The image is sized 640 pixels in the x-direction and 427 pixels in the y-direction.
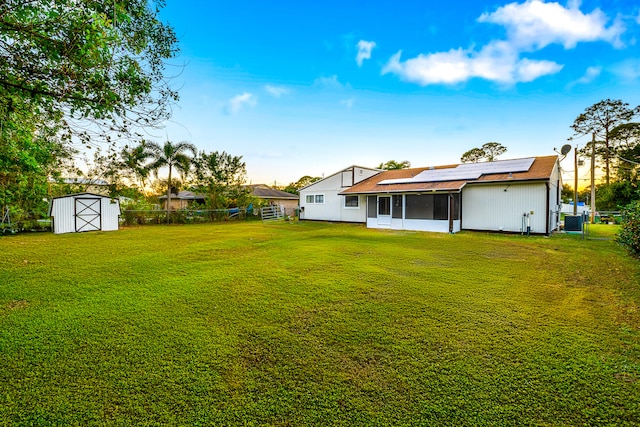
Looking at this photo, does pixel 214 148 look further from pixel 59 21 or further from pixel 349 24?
pixel 59 21

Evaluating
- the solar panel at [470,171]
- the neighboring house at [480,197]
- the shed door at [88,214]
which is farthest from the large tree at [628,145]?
the shed door at [88,214]

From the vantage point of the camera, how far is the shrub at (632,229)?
6.51m

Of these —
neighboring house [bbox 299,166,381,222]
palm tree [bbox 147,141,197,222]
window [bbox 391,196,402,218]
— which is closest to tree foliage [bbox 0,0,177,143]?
window [bbox 391,196,402,218]

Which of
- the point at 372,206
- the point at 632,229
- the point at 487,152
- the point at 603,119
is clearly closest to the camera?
the point at 632,229

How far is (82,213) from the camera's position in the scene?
14914 millimetres

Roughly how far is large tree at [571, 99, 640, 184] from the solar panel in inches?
699

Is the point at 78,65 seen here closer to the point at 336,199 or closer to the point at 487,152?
the point at 336,199

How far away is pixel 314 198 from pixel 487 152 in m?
34.9

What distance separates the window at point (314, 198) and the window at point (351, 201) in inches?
96.7

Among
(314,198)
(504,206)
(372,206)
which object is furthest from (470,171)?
(314,198)

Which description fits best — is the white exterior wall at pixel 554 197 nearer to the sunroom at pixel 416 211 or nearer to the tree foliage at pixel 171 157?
the sunroom at pixel 416 211

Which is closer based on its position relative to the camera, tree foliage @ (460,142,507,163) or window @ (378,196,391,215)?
window @ (378,196,391,215)

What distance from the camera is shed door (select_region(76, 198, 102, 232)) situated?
1479 centimetres

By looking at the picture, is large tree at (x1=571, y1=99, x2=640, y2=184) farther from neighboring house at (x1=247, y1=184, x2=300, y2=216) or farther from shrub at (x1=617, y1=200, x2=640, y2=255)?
neighboring house at (x1=247, y1=184, x2=300, y2=216)
